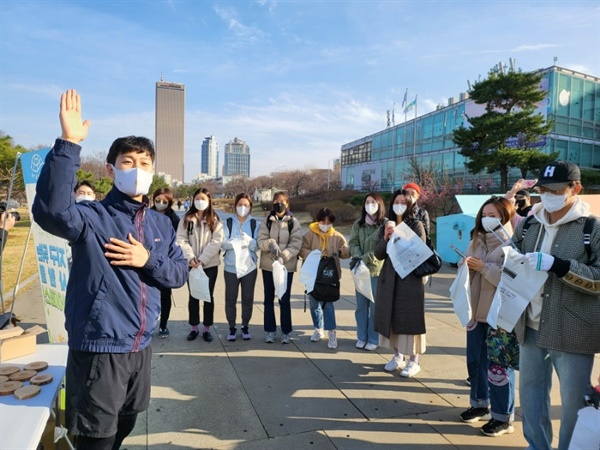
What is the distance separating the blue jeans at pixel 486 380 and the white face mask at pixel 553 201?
4.29 feet

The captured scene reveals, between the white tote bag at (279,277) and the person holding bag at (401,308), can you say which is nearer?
the person holding bag at (401,308)

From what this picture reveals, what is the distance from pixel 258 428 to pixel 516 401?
8.12ft

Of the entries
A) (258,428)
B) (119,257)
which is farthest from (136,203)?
(258,428)

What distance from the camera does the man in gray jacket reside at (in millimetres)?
2277

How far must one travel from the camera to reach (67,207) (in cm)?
167

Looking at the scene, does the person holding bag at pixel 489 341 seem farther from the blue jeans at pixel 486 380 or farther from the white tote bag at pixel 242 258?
the white tote bag at pixel 242 258

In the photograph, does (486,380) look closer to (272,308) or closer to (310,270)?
(310,270)

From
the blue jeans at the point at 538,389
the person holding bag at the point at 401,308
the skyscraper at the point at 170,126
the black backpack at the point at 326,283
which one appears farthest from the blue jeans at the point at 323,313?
the skyscraper at the point at 170,126

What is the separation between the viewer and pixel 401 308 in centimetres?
410

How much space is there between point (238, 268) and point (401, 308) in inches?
86.6

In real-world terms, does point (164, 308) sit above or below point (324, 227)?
below

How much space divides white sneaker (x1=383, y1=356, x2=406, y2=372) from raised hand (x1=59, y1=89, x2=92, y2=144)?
3786 millimetres

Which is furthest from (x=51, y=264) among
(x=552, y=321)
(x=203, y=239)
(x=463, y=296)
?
(x=552, y=321)

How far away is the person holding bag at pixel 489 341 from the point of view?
3064 millimetres
